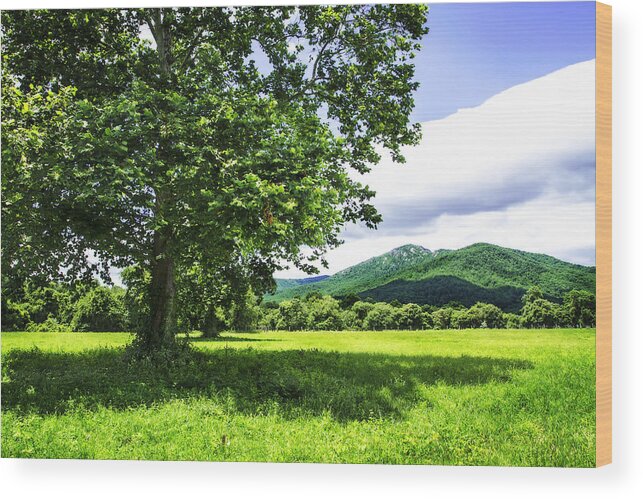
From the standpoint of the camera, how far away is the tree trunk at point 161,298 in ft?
30.6

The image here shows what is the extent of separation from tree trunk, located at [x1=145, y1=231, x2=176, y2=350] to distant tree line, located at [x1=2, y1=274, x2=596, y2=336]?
184mm

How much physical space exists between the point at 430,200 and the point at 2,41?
6.57m

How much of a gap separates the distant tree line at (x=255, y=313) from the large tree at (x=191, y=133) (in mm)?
331

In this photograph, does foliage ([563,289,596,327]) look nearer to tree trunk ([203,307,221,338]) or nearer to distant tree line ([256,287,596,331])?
distant tree line ([256,287,596,331])

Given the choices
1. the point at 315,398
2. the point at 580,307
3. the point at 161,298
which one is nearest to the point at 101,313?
the point at 161,298

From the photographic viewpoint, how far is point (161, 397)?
8.37m

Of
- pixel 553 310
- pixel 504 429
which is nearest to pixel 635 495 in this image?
pixel 504 429

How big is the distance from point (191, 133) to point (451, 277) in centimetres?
420

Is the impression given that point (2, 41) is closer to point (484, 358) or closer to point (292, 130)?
point (292, 130)

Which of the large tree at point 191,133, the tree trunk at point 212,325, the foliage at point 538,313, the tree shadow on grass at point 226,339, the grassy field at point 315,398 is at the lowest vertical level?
the grassy field at point 315,398

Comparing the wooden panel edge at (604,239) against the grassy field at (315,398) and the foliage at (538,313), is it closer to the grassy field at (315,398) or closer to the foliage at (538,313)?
the grassy field at (315,398)

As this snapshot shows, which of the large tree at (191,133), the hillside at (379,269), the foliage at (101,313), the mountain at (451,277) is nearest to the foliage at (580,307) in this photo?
the mountain at (451,277)

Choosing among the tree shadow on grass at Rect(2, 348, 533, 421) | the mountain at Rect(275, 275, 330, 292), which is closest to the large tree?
the mountain at Rect(275, 275, 330, 292)

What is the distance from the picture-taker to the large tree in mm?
8148
